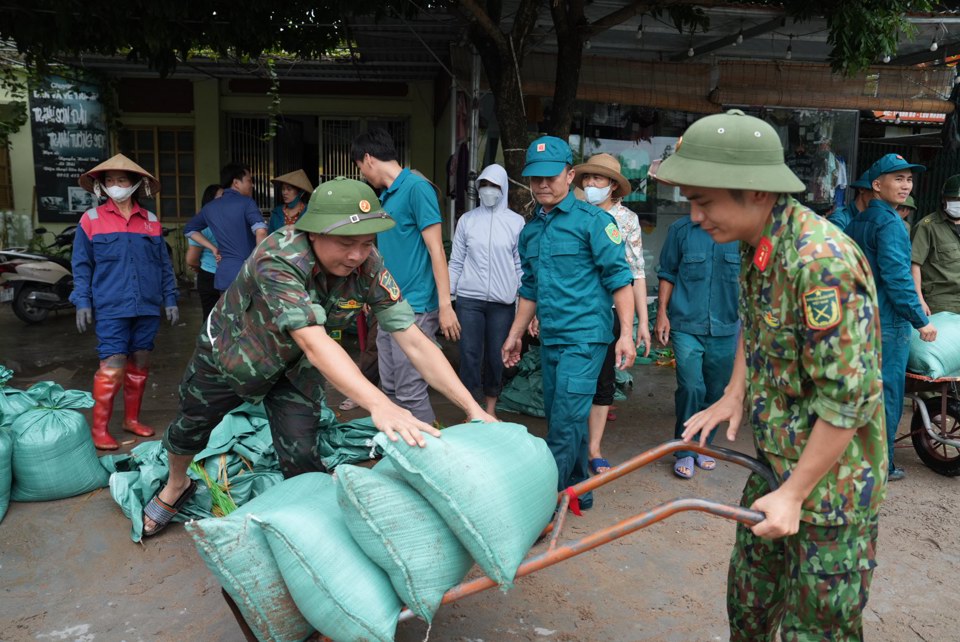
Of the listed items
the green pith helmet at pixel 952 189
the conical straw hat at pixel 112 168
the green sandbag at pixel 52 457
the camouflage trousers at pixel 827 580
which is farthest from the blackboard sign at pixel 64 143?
the camouflage trousers at pixel 827 580

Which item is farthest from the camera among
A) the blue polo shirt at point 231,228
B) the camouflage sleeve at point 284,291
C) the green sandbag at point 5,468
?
the blue polo shirt at point 231,228

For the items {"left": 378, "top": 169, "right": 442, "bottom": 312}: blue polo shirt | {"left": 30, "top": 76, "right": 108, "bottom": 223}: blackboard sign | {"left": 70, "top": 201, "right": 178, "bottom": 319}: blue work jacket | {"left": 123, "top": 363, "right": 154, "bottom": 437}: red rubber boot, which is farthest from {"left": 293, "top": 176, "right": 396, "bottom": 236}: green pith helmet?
{"left": 30, "top": 76, "right": 108, "bottom": 223}: blackboard sign

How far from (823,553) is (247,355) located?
198 cm

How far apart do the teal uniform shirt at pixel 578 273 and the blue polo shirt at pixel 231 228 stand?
10.0ft

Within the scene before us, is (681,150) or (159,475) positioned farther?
(159,475)

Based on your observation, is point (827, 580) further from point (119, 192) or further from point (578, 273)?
point (119, 192)

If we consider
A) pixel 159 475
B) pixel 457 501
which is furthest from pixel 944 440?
pixel 159 475

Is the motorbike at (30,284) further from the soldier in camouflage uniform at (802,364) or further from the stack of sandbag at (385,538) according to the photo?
the soldier in camouflage uniform at (802,364)

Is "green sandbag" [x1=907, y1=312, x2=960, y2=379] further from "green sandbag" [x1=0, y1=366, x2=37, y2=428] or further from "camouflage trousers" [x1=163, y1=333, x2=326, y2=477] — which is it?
"green sandbag" [x1=0, y1=366, x2=37, y2=428]

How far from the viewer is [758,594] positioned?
7.26 ft

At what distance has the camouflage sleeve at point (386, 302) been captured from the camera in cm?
291

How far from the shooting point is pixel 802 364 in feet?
6.15

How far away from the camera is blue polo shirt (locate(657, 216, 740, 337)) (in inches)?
170

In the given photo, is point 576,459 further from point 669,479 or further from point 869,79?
point 869,79
